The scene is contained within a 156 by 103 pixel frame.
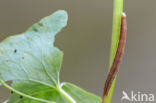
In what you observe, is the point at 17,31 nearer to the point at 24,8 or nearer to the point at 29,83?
the point at 24,8

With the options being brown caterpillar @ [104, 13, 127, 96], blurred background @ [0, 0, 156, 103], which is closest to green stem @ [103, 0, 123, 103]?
brown caterpillar @ [104, 13, 127, 96]

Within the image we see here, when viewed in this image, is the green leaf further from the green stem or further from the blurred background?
the blurred background

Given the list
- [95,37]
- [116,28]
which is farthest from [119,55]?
[95,37]

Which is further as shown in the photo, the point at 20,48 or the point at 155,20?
the point at 155,20

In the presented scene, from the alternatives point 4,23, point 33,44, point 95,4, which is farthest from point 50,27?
point 4,23

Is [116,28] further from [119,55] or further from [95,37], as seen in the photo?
[95,37]

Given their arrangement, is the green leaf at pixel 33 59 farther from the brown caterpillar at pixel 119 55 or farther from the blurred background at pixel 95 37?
the blurred background at pixel 95 37
